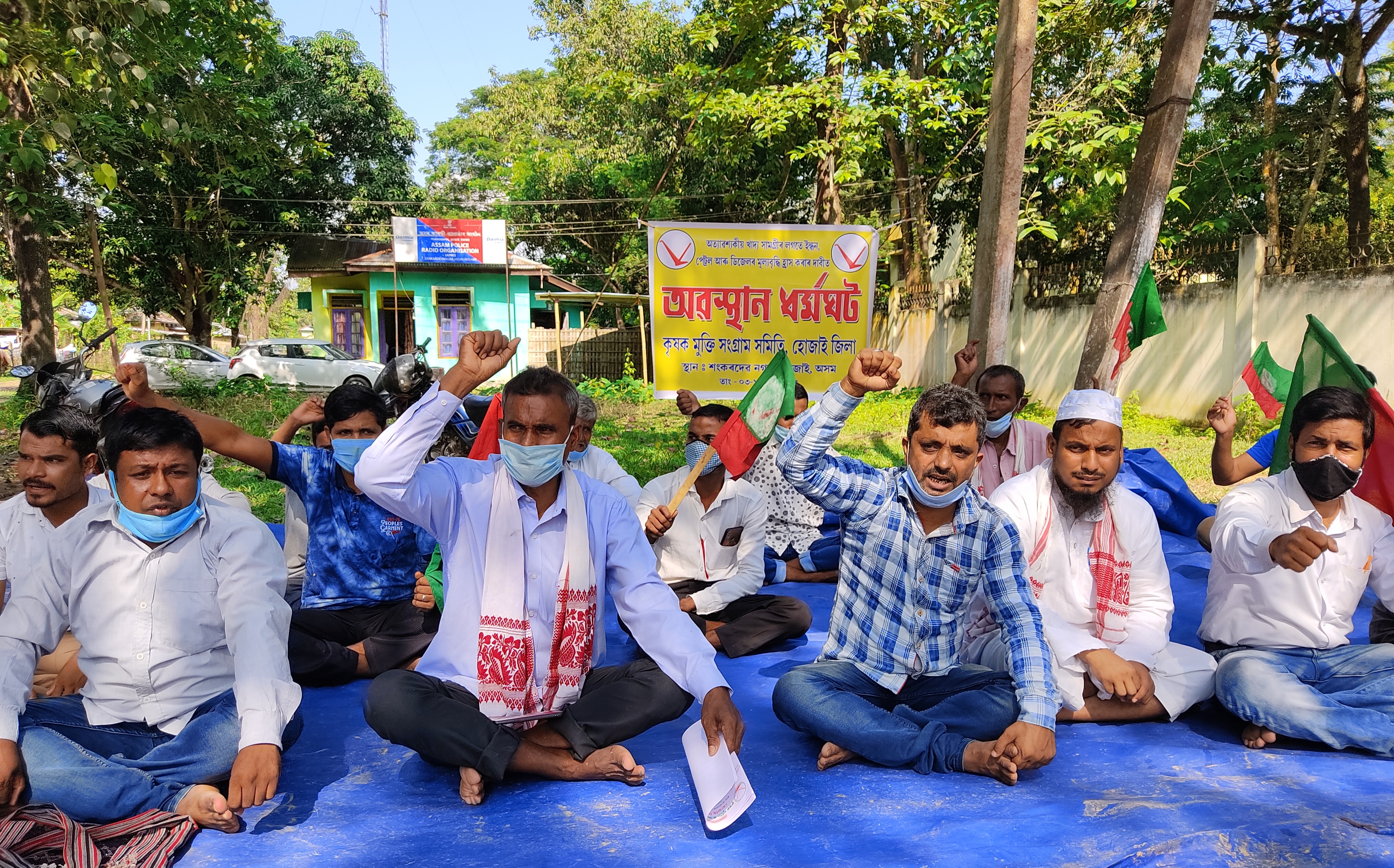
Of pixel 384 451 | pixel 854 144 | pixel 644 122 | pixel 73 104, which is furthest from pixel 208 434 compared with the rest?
pixel 644 122

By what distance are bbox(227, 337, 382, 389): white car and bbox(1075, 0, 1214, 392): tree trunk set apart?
52.7ft

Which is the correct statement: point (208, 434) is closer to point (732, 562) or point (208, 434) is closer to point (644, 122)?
point (732, 562)

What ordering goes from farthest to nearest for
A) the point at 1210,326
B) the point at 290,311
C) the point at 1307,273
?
1. the point at 290,311
2. the point at 1210,326
3. the point at 1307,273

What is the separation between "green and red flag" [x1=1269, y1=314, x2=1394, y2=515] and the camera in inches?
147

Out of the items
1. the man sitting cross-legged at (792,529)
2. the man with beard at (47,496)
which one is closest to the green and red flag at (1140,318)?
the man sitting cross-legged at (792,529)

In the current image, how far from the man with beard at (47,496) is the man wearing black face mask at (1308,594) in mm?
4103

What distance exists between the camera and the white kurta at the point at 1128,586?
345 centimetres

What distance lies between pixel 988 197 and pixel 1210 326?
6.16m

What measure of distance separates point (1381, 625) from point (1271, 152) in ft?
41.4

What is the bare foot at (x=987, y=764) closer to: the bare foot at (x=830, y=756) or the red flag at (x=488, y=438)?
the bare foot at (x=830, y=756)

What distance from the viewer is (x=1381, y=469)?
373 centimetres

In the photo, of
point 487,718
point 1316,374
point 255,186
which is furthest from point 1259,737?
point 255,186

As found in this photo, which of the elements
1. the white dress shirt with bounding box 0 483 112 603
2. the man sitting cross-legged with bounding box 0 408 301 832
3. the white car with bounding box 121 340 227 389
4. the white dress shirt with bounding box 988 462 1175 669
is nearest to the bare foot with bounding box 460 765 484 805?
the man sitting cross-legged with bounding box 0 408 301 832

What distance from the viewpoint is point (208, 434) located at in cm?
361
